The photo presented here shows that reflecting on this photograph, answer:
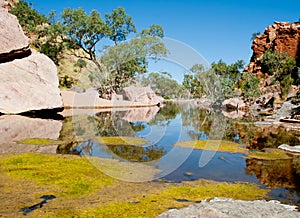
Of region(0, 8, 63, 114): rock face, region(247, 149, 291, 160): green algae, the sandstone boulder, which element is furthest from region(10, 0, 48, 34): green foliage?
region(247, 149, 291, 160): green algae

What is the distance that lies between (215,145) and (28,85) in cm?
1636

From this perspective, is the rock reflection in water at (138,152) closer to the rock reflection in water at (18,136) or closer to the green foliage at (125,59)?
the rock reflection in water at (18,136)

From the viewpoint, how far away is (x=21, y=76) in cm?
2270

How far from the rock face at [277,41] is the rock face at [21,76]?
248 ft

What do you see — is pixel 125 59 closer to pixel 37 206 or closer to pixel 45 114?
pixel 45 114

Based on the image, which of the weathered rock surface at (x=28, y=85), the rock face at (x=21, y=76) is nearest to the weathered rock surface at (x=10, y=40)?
the rock face at (x=21, y=76)

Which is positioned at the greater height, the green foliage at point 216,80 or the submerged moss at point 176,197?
the green foliage at point 216,80

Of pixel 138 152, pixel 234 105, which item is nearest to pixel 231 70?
pixel 234 105

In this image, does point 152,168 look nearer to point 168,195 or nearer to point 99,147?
point 168,195

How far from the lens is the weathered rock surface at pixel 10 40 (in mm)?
22058

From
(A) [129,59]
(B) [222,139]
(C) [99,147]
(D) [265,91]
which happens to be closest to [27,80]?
(C) [99,147]

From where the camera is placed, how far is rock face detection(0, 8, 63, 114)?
21609 mm

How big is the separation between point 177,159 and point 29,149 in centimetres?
584

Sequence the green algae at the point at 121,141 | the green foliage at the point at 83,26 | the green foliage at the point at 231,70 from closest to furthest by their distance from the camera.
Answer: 1. the green algae at the point at 121,141
2. the green foliage at the point at 83,26
3. the green foliage at the point at 231,70
